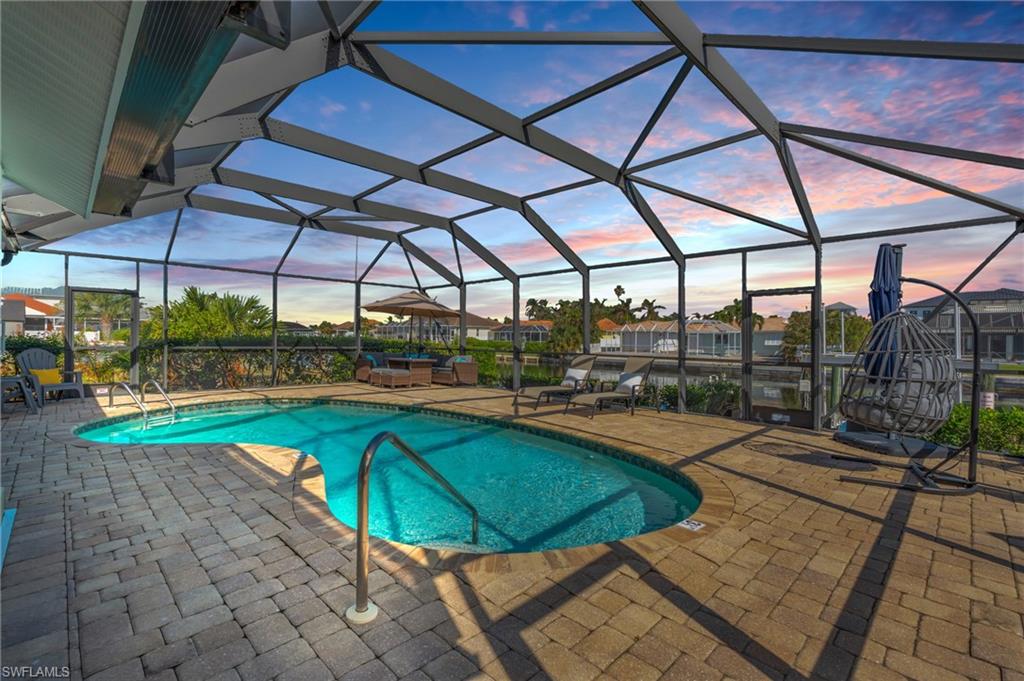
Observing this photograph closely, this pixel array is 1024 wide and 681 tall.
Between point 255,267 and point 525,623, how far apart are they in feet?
37.6

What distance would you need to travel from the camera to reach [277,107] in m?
5.39

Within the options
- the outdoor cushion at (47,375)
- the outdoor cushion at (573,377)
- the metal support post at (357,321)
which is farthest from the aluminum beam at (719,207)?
the outdoor cushion at (47,375)

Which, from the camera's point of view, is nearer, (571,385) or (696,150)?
(696,150)

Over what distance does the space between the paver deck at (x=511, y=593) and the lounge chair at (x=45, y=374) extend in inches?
228

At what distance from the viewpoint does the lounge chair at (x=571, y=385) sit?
8641 mm

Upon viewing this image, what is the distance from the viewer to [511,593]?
243cm

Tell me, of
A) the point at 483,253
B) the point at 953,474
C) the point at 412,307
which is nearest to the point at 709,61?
the point at 953,474

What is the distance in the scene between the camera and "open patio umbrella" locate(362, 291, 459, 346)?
11852 millimetres

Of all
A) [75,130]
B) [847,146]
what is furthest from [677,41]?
[75,130]

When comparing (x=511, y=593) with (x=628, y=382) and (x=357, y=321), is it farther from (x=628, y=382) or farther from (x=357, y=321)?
(x=357, y=321)

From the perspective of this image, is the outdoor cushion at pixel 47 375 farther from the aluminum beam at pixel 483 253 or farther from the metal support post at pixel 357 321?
the aluminum beam at pixel 483 253

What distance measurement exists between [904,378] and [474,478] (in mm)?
4556

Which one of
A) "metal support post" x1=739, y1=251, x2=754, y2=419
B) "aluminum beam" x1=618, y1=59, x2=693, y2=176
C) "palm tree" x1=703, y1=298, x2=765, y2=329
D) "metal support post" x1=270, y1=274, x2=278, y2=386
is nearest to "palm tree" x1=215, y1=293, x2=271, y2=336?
"metal support post" x1=270, y1=274, x2=278, y2=386

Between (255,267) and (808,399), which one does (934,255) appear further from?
(255,267)
